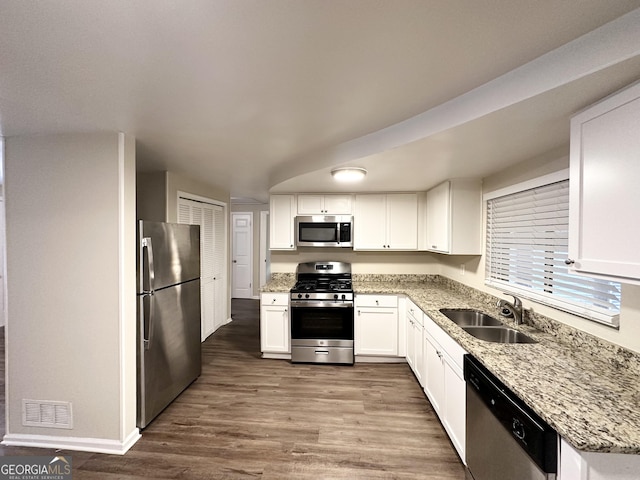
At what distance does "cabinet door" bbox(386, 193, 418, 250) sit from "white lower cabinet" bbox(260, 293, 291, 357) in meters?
1.61

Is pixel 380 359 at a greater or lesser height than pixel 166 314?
lesser

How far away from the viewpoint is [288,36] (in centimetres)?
104

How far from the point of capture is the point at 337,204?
381 centimetres

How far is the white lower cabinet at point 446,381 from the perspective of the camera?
184 centimetres

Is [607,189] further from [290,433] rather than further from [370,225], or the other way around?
[370,225]

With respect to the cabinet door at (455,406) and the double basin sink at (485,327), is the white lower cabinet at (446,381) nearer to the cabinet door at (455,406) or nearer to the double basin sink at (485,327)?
the cabinet door at (455,406)

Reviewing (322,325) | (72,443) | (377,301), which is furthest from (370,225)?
(72,443)

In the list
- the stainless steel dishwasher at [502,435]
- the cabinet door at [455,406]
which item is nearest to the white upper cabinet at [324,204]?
the cabinet door at [455,406]

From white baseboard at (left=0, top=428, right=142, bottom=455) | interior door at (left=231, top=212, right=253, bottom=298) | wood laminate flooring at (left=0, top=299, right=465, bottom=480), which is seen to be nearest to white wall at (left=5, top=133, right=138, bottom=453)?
white baseboard at (left=0, top=428, right=142, bottom=455)

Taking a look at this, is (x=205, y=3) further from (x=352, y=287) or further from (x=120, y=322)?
(x=352, y=287)

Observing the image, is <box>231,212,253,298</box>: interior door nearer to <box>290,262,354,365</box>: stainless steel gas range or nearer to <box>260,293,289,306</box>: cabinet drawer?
<box>260,293,289,306</box>: cabinet drawer

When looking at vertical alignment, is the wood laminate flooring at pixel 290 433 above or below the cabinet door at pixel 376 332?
below

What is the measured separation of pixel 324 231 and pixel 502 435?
2749mm

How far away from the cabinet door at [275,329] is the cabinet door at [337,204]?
141 centimetres
